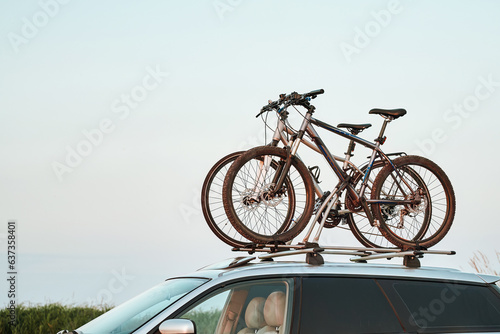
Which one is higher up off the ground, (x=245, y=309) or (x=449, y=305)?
(x=245, y=309)

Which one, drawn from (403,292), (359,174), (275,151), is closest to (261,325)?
(403,292)

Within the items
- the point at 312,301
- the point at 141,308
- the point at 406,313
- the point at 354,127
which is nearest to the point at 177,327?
the point at 141,308

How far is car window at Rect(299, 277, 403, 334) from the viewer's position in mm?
4547

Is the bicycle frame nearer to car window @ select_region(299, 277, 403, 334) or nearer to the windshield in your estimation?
car window @ select_region(299, 277, 403, 334)

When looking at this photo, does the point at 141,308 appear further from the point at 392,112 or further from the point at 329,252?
the point at 392,112

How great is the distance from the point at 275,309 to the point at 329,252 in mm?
784

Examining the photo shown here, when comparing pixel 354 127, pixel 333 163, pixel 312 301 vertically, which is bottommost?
pixel 312 301

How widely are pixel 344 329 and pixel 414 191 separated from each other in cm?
294

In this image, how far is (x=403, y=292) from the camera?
4.96m

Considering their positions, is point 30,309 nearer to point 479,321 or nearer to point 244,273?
point 244,273

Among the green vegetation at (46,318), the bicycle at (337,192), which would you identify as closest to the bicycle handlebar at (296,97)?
the bicycle at (337,192)

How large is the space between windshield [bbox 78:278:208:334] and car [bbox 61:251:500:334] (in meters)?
0.01

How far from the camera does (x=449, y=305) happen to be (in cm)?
503

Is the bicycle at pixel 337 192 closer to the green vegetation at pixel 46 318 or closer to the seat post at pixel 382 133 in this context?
the seat post at pixel 382 133
